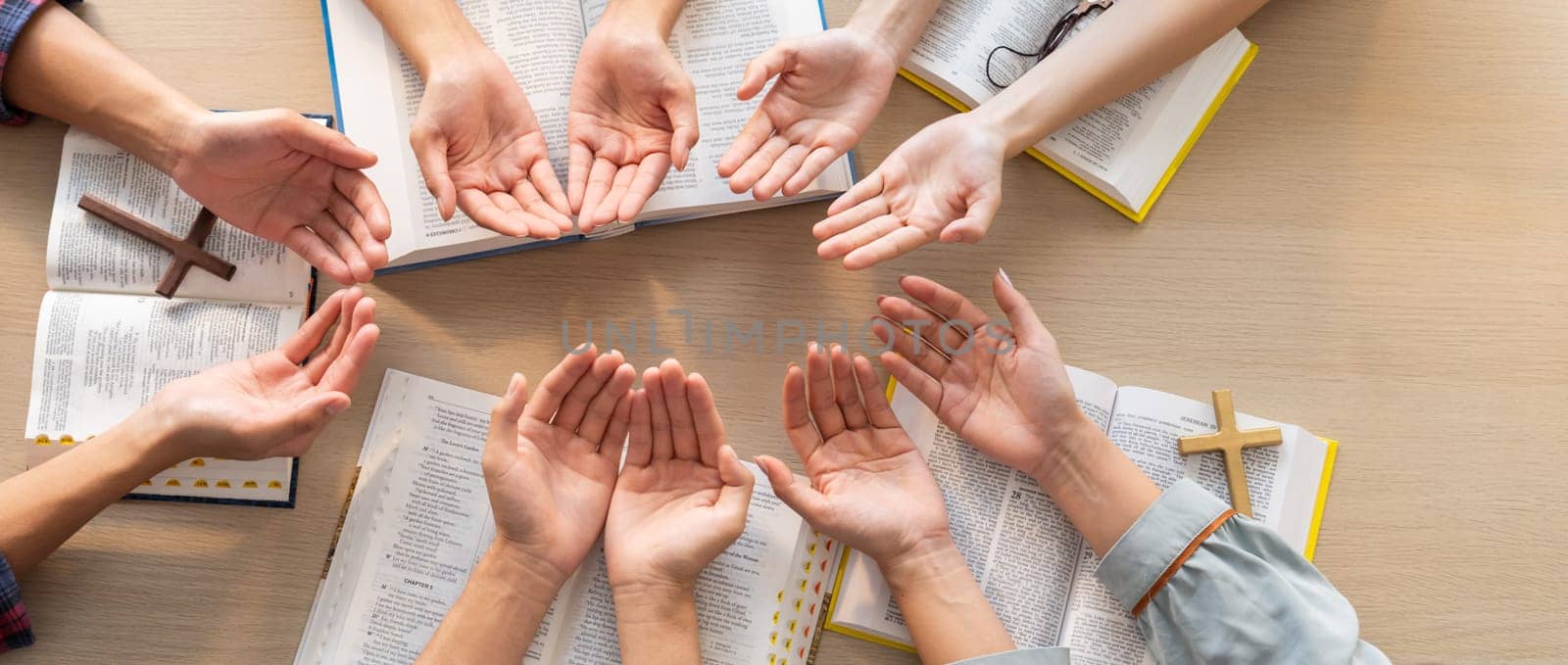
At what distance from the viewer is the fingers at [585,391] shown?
44.8 inches

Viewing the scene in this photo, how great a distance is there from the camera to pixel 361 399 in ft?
3.92

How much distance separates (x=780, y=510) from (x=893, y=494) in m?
0.15

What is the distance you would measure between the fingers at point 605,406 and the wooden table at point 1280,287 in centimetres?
10

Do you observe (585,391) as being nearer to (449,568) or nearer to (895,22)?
(449,568)

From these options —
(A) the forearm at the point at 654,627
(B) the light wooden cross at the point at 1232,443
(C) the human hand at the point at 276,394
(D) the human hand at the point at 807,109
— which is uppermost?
(C) the human hand at the point at 276,394

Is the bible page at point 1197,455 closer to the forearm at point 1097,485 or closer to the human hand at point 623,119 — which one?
the forearm at point 1097,485

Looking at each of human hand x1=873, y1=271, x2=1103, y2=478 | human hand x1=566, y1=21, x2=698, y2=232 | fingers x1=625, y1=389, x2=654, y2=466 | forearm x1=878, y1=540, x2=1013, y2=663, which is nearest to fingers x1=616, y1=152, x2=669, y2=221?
human hand x1=566, y1=21, x2=698, y2=232

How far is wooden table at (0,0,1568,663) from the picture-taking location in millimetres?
1211

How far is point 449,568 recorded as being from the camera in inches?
46.2

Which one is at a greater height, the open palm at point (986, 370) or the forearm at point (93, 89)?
the forearm at point (93, 89)

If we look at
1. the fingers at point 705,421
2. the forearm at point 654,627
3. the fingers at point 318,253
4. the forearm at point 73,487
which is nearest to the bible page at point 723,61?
the fingers at point 705,421

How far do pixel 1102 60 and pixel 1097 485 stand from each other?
536 millimetres

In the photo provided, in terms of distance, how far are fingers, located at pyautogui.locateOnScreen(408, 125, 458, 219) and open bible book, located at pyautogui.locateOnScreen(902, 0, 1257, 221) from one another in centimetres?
60

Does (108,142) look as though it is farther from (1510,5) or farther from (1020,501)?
(1510,5)
